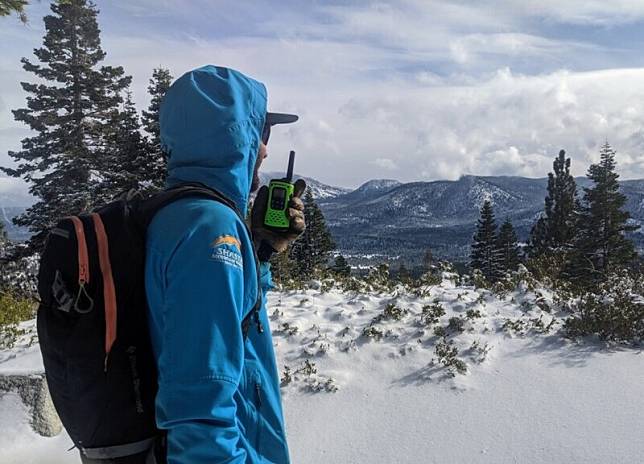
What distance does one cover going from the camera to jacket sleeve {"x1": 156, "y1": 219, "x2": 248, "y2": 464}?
4.57 feet

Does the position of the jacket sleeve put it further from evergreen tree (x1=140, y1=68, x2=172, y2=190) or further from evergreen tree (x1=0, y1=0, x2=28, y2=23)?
evergreen tree (x1=140, y1=68, x2=172, y2=190)

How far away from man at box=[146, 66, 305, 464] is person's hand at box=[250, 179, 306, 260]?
28cm

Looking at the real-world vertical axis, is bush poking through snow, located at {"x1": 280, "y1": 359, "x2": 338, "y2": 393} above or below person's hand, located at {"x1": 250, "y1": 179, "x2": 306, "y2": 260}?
below

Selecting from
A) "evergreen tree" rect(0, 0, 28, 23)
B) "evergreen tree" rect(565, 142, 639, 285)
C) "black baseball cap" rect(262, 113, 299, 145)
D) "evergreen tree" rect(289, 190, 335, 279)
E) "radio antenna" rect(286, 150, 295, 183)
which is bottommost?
"evergreen tree" rect(289, 190, 335, 279)

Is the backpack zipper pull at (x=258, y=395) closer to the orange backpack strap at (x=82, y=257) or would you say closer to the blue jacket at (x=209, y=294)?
the blue jacket at (x=209, y=294)

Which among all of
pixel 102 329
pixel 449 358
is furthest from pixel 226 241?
pixel 449 358

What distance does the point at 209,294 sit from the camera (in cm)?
142

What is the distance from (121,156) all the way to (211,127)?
21436 mm

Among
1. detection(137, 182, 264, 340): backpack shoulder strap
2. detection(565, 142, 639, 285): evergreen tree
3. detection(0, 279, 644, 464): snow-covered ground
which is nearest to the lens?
detection(137, 182, 264, 340): backpack shoulder strap

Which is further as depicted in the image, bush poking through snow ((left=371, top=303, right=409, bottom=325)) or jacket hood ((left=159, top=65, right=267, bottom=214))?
bush poking through snow ((left=371, top=303, right=409, bottom=325))

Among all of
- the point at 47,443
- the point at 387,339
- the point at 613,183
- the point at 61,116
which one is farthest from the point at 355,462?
the point at 613,183

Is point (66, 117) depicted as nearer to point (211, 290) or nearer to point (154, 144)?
point (154, 144)

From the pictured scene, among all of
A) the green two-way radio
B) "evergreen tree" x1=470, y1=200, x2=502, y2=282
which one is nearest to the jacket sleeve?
the green two-way radio

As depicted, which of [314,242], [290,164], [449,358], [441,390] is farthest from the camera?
[314,242]
